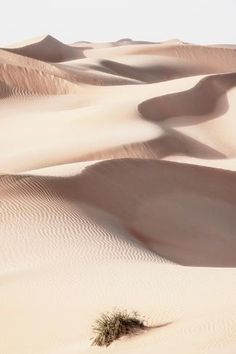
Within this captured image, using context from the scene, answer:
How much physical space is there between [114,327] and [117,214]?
589 centimetres

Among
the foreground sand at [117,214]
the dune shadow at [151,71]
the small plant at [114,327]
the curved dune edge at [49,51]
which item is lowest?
the small plant at [114,327]

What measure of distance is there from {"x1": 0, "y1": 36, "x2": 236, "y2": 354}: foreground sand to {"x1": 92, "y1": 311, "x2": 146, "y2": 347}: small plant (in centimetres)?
8

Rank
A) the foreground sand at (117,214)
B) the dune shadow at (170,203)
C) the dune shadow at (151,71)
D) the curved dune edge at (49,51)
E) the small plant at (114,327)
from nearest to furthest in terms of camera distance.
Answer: the small plant at (114,327) → the foreground sand at (117,214) → the dune shadow at (170,203) → the dune shadow at (151,71) → the curved dune edge at (49,51)

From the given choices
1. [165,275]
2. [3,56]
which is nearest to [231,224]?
[165,275]

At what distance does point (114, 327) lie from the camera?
6.08m

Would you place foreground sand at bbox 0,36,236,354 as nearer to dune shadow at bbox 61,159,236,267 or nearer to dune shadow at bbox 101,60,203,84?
dune shadow at bbox 61,159,236,267

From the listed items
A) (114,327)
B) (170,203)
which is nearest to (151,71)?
(170,203)

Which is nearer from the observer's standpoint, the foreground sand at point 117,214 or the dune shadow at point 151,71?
the foreground sand at point 117,214

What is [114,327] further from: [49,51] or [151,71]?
[49,51]

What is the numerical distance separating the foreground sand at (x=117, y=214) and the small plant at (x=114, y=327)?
78 millimetres

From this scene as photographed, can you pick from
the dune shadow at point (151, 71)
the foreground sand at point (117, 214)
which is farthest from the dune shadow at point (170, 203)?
the dune shadow at point (151, 71)

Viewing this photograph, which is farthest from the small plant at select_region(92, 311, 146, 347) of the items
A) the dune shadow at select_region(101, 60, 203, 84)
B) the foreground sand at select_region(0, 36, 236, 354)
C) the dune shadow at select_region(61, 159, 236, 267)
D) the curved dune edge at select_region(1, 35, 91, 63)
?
the curved dune edge at select_region(1, 35, 91, 63)

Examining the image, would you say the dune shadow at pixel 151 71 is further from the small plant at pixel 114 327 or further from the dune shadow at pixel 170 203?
the small plant at pixel 114 327

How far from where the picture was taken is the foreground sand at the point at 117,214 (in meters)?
6.67
